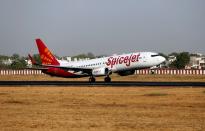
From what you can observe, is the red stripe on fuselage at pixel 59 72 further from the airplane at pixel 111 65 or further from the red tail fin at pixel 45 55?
the red tail fin at pixel 45 55

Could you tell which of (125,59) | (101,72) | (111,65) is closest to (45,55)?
(101,72)

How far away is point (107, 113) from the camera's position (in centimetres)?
2794

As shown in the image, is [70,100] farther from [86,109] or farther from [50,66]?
[50,66]

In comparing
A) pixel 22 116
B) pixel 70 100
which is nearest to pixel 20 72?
pixel 70 100

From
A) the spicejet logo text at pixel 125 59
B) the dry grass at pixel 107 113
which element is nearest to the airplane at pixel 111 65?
the spicejet logo text at pixel 125 59

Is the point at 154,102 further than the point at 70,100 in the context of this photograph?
No

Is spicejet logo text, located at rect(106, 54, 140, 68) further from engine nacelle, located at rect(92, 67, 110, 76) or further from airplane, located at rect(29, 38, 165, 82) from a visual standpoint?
engine nacelle, located at rect(92, 67, 110, 76)

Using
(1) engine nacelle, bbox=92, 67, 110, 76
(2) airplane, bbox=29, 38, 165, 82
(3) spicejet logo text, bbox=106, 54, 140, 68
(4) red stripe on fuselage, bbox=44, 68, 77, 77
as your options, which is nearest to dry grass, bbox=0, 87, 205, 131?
(3) spicejet logo text, bbox=106, 54, 140, 68

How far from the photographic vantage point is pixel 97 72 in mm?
73438

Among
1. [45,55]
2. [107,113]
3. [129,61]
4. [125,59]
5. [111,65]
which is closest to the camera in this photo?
[107,113]

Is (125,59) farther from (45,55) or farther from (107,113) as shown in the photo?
(107,113)

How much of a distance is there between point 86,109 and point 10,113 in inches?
179

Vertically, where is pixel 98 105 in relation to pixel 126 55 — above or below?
below

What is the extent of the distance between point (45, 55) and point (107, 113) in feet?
182
